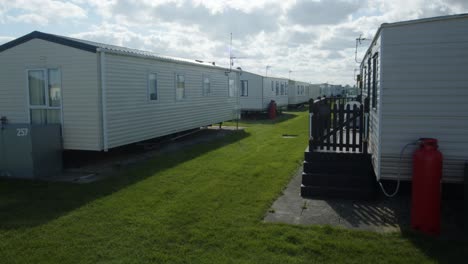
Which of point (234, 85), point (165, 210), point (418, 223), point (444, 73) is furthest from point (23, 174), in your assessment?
point (234, 85)

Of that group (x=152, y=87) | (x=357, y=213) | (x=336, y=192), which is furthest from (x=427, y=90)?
(x=152, y=87)

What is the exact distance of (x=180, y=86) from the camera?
12430mm

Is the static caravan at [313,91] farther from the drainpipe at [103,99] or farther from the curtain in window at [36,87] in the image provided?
the curtain in window at [36,87]

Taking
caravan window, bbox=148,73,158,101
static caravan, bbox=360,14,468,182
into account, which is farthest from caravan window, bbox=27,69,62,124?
static caravan, bbox=360,14,468,182

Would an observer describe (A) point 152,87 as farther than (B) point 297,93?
No

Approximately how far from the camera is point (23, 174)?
768 centimetres

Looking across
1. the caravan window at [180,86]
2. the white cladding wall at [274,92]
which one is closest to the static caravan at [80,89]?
the caravan window at [180,86]

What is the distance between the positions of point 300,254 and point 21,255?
290 centimetres

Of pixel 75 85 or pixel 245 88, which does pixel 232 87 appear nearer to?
pixel 245 88

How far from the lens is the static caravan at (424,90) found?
509 centimetres

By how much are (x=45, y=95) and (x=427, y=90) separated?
763 cm

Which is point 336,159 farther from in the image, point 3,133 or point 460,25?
point 3,133

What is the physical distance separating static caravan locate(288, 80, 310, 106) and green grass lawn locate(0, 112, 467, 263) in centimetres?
2424

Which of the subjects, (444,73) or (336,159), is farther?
(336,159)
